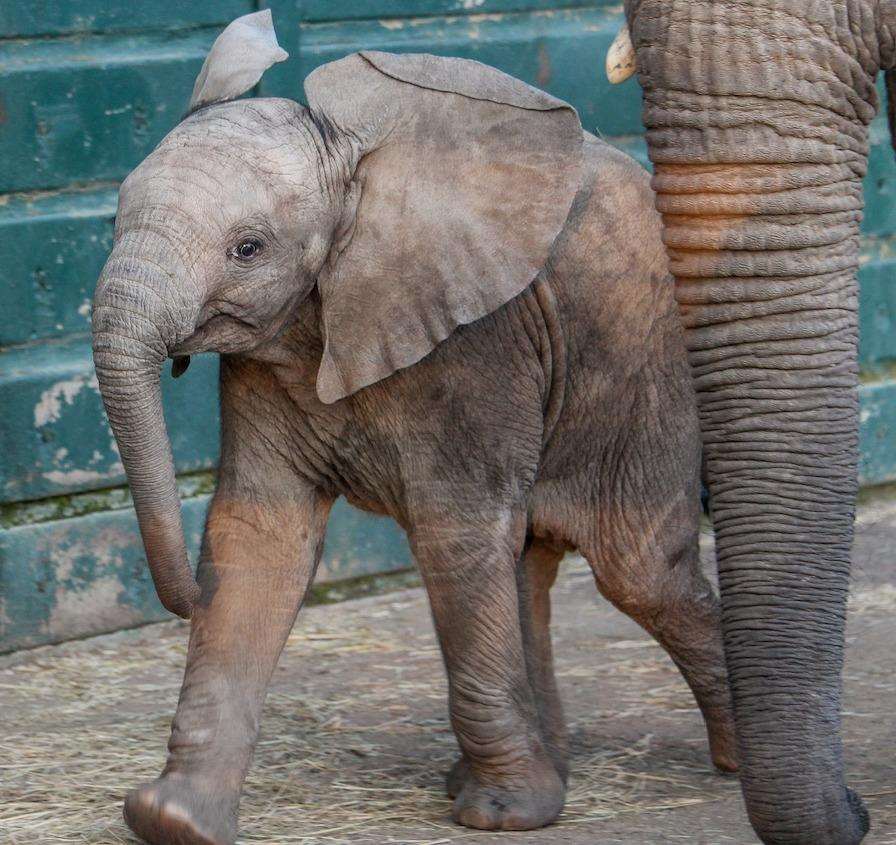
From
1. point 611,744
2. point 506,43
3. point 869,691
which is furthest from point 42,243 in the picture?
point 869,691

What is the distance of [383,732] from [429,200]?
1.51 m

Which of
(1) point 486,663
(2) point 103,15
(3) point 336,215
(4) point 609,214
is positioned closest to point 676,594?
(1) point 486,663

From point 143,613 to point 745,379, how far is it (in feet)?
9.92

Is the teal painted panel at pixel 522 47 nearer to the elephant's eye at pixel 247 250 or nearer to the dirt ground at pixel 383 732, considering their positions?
the dirt ground at pixel 383 732

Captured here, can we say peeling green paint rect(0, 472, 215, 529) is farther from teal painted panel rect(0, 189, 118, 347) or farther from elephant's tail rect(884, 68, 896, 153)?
elephant's tail rect(884, 68, 896, 153)

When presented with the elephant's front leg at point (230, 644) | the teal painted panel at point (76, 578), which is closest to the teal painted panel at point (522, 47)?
the teal painted panel at point (76, 578)

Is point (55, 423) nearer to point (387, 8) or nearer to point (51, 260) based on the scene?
point (51, 260)

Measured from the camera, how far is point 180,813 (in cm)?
382

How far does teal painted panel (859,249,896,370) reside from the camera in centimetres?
682

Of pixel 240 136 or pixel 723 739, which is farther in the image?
pixel 723 739

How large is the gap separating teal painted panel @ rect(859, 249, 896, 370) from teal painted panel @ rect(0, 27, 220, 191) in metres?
2.52

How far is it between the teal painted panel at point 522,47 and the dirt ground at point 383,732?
153 cm

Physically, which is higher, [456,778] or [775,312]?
[775,312]

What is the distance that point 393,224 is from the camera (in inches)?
153
